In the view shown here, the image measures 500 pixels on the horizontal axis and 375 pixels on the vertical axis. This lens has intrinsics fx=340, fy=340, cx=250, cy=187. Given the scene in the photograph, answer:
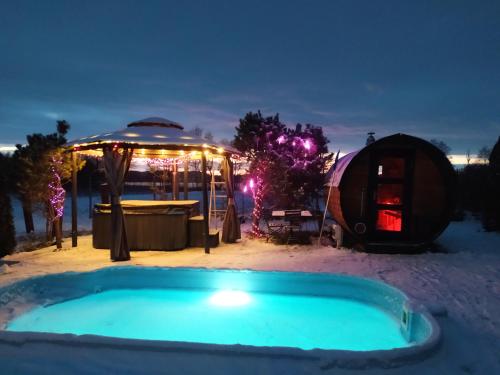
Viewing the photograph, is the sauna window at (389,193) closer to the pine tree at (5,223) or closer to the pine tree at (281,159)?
the pine tree at (281,159)

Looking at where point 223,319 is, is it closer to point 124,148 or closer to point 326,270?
point 326,270

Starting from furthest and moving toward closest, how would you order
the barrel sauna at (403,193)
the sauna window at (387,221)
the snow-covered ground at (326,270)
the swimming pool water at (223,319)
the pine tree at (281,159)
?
1. the pine tree at (281,159)
2. the sauna window at (387,221)
3. the barrel sauna at (403,193)
4. the swimming pool water at (223,319)
5. the snow-covered ground at (326,270)

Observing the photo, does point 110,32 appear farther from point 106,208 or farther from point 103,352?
point 103,352

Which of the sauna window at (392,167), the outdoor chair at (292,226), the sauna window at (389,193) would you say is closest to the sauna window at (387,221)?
the sauna window at (389,193)

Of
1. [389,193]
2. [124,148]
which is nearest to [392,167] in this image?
[389,193]

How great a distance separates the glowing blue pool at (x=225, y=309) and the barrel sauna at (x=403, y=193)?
2.72m

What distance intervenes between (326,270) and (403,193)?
334cm

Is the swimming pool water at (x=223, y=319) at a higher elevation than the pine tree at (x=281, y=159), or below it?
below

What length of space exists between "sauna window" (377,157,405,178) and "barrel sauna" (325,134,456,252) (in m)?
0.37

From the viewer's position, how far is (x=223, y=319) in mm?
5414

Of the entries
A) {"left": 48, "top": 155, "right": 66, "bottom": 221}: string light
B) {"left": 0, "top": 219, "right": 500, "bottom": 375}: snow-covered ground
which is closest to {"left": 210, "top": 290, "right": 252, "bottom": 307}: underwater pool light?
{"left": 0, "top": 219, "right": 500, "bottom": 375}: snow-covered ground

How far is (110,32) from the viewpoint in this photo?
1195 cm

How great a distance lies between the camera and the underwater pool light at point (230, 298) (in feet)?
19.3

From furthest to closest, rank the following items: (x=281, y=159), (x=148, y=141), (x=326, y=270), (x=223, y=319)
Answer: (x=281, y=159)
(x=148, y=141)
(x=326, y=270)
(x=223, y=319)
